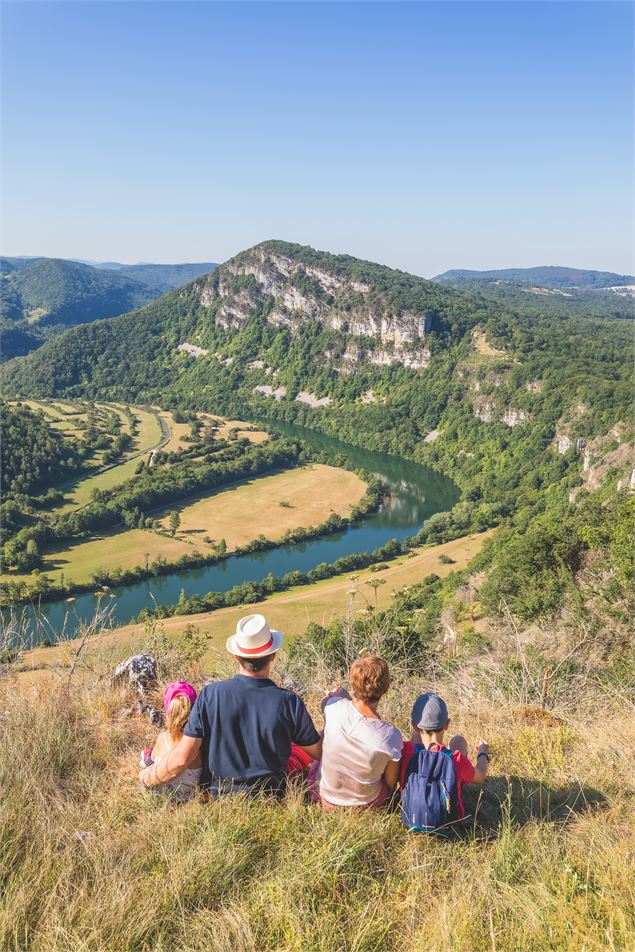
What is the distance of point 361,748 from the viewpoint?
2.91m

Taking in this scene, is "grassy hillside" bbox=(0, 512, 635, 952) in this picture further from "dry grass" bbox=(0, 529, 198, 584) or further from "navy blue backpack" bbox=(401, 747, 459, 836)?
"dry grass" bbox=(0, 529, 198, 584)

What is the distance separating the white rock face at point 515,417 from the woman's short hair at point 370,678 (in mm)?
83476

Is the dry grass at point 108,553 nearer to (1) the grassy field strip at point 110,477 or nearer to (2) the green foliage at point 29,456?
(1) the grassy field strip at point 110,477

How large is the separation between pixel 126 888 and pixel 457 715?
3023mm

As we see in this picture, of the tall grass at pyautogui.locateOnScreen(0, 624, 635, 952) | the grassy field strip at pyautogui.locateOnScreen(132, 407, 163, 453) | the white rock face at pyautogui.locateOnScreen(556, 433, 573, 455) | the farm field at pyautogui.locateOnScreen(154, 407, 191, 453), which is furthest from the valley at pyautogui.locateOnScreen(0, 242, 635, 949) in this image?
the farm field at pyautogui.locateOnScreen(154, 407, 191, 453)

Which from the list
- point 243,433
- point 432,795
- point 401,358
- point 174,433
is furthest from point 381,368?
point 432,795

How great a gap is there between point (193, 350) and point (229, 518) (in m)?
105

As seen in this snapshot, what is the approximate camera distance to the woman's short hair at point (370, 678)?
9.45 feet

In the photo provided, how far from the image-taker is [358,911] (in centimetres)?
229

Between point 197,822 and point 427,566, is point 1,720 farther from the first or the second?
point 427,566

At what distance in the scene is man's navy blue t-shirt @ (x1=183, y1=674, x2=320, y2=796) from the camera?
9.86 feet

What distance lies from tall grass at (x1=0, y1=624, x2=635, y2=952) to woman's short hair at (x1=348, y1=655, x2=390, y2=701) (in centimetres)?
60

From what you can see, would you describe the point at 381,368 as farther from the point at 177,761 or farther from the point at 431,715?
the point at 177,761

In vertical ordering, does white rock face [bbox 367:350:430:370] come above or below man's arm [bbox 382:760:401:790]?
below
